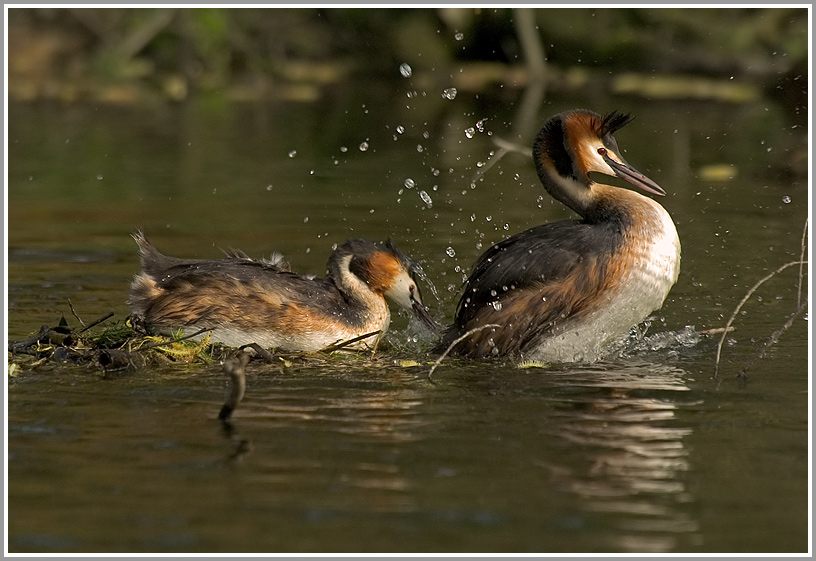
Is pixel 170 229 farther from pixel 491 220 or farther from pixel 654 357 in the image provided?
pixel 654 357

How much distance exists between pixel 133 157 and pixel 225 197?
3.15 meters

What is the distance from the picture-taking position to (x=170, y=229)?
35.7ft

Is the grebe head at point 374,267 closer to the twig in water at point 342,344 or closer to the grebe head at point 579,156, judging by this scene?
the twig in water at point 342,344

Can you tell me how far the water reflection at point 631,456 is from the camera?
456 centimetres

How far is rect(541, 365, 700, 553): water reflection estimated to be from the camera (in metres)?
4.56

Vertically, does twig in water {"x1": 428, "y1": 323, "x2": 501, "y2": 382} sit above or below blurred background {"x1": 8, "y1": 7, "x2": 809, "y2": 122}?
below

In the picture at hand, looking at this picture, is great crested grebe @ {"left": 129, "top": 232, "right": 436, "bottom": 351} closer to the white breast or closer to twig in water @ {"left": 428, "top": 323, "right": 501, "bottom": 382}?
twig in water @ {"left": 428, "top": 323, "right": 501, "bottom": 382}

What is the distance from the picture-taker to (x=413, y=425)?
5.75 meters

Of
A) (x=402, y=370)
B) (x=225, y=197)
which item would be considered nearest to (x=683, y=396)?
(x=402, y=370)

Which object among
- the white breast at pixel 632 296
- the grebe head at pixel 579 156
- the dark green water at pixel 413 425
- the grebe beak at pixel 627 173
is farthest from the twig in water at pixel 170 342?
the grebe beak at pixel 627 173

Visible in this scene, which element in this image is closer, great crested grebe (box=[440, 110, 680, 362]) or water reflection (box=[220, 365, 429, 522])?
water reflection (box=[220, 365, 429, 522])

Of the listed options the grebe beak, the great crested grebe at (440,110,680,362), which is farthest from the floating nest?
the grebe beak

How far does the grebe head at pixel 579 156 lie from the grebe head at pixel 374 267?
940 millimetres

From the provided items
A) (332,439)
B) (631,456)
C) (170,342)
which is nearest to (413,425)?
(332,439)
